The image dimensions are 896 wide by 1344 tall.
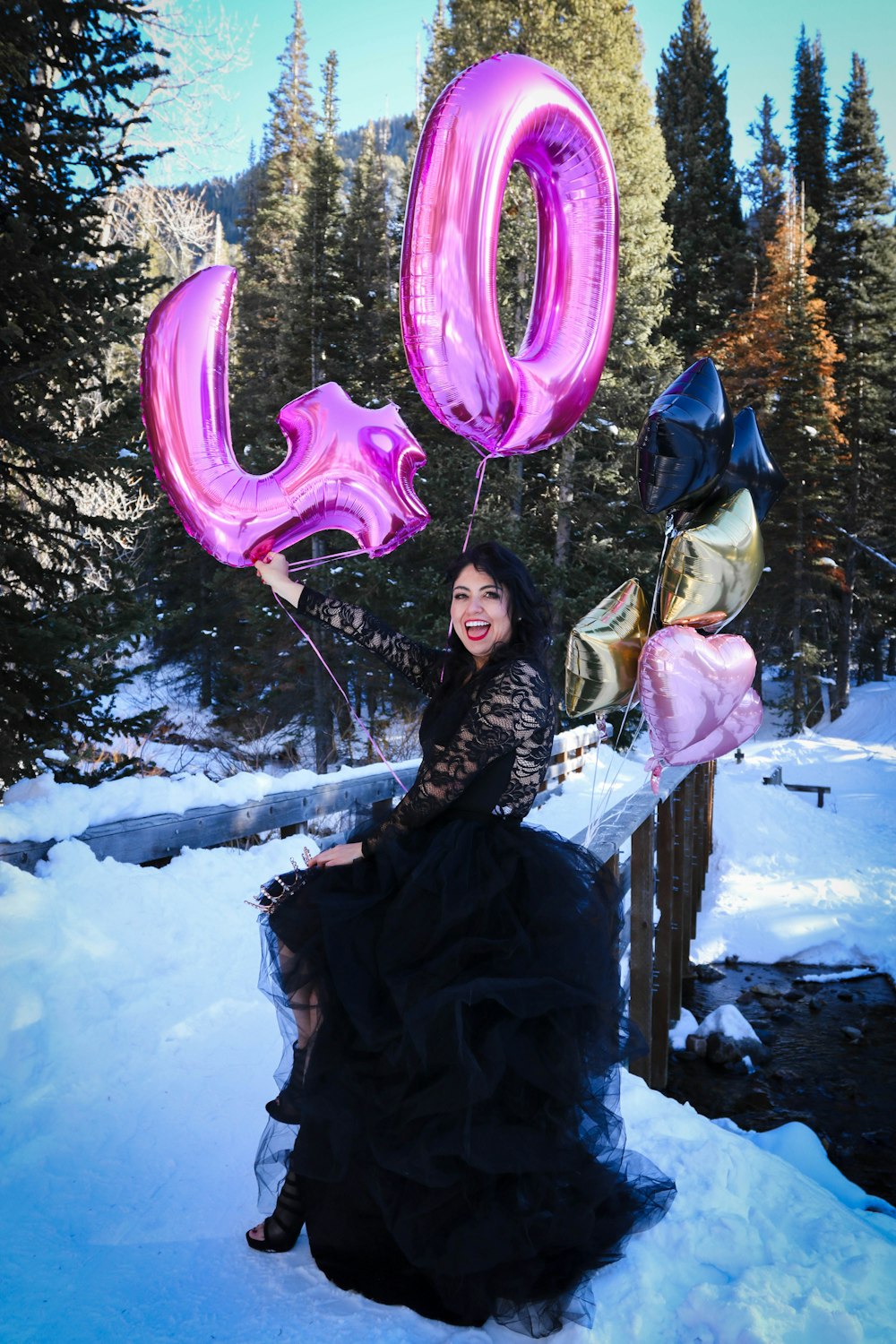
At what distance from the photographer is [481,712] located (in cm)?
229

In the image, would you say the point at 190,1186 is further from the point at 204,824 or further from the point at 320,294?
the point at 320,294

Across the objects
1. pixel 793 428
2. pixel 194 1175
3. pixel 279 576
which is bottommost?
pixel 194 1175

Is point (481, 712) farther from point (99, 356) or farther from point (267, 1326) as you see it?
point (99, 356)

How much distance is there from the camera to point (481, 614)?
245 cm

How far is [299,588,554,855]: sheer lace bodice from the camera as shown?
7.41 ft

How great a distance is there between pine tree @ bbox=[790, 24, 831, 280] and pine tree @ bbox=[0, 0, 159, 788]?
29.3 meters

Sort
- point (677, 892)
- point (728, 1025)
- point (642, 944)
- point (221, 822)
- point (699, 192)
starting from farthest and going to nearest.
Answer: point (699, 192)
point (677, 892)
point (728, 1025)
point (642, 944)
point (221, 822)

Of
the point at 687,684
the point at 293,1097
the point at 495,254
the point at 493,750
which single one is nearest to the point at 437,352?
the point at 495,254

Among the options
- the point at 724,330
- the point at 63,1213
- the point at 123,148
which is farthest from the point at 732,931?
the point at 724,330

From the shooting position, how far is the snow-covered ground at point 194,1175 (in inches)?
79.8

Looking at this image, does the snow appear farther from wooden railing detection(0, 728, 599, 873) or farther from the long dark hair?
the long dark hair

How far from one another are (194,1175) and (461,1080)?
1.20 meters

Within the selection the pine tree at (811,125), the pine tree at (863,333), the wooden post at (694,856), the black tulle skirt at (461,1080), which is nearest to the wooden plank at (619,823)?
the black tulle skirt at (461,1080)

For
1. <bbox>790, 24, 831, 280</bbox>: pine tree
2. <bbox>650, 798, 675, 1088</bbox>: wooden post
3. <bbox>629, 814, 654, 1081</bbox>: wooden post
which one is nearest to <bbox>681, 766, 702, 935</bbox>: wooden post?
<bbox>650, 798, 675, 1088</bbox>: wooden post
